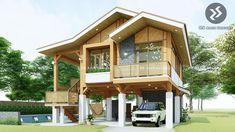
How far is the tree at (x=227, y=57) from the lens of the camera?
5196 cm

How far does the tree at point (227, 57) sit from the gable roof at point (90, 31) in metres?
31.4

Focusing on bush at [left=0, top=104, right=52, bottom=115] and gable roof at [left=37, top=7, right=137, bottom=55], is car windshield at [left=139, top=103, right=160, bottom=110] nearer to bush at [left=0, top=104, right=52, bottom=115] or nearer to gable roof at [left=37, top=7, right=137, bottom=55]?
gable roof at [left=37, top=7, right=137, bottom=55]

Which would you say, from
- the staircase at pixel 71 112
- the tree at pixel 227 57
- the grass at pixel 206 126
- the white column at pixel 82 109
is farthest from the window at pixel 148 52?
the tree at pixel 227 57

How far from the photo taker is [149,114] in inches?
849

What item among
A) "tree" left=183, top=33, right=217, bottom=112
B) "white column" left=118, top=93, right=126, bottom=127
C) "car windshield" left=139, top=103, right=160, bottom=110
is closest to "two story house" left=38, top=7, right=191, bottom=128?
"white column" left=118, top=93, right=126, bottom=127

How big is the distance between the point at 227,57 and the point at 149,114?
36.8 m

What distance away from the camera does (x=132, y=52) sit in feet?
77.3

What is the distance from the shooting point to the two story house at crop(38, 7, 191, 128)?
21.5 m

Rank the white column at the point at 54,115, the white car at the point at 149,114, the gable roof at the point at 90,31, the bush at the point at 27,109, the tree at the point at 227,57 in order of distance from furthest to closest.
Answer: the tree at the point at 227,57
the bush at the point at 27,109
the white column at the point at 54,115
the gable roof at the point at 90,31
the white car at the point at 149,114

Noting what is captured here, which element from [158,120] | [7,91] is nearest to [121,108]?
[158,120]

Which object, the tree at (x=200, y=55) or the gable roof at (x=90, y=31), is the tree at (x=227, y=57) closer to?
the tree at (x=200, y=55)

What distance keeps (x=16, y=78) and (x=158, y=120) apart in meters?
33.0

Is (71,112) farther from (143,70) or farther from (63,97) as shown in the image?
(143,70)

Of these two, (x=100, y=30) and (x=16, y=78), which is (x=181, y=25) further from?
(x=16, y=78)
